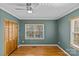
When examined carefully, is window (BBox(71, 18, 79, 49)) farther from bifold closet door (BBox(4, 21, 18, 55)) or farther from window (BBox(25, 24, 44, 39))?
window (BBox(25, 24, 44, 39))

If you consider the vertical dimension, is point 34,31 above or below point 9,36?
above

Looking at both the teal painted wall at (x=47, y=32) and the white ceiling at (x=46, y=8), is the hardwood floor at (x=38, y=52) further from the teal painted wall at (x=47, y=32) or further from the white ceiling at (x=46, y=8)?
the white ceiling at (x=46, y=8)

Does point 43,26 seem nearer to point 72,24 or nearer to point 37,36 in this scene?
point 37,36

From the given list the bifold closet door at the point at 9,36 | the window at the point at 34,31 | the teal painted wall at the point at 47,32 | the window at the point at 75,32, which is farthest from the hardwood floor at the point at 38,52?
the window at the point at 34,31

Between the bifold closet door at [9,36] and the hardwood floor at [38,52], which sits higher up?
the bifold closet door at [9,36]

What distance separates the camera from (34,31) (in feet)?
28.0

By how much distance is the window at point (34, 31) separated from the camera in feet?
27.9

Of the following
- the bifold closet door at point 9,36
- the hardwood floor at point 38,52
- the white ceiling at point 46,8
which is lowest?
the hardwood floor at point 38,52

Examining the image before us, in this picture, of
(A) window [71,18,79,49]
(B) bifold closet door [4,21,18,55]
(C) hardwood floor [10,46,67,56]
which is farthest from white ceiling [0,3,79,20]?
(C) hardwood floor [10,46,67,56]

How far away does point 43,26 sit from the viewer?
850 centimetres

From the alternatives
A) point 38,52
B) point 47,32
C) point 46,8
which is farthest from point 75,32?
point 47,32

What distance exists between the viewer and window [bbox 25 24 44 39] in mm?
8499

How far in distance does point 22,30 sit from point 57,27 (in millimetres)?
2582

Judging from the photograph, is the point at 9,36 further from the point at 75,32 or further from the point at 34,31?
the point at 34,31
